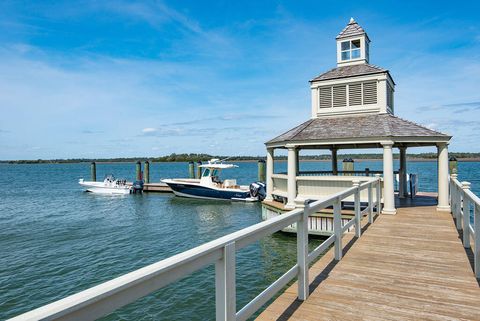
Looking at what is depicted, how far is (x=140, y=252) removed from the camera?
495 inches

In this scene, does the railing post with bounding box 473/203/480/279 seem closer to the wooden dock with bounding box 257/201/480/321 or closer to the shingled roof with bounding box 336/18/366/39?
the wooden dock with bounding box 257/201/480/321

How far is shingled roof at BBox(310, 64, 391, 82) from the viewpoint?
13086 mm

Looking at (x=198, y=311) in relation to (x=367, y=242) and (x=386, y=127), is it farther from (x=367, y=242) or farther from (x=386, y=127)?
(x=386, y=127)

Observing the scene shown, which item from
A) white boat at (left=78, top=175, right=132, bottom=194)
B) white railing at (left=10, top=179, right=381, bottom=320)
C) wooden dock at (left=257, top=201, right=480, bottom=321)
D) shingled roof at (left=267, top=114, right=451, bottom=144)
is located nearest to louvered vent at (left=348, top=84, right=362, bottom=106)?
shingled roof at (left=267, top=114, right=451, bottom=144)

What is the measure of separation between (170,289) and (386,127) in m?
8.71

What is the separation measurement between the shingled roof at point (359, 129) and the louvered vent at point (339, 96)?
2.08ft

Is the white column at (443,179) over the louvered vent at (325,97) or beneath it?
beneath

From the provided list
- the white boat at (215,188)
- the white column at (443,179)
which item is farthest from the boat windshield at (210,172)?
the white column at (443,179)

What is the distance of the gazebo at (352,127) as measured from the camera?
11234 millimetres

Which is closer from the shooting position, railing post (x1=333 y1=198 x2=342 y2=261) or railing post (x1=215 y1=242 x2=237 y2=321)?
railing post (x1=215 y1=242 x2=237 y2=321)

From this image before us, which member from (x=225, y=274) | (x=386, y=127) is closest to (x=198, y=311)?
(x=225, y=274)

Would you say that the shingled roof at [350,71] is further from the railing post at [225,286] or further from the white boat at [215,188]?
the white boat at [215,188]

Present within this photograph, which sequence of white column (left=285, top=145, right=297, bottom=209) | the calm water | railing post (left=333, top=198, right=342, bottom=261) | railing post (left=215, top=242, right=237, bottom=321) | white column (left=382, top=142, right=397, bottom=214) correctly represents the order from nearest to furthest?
railing post (left=215, top=242, right=237, bottom=321) < railing post (left=333, top=198, right=342, bottom=261) < the calm water < white column (left=382, top=142, right=397, bottom=214) < white column (left=285, top=145, right=297, bottom=209)

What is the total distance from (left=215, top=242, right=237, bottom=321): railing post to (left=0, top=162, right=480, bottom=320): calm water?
16.5 ft
